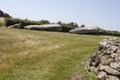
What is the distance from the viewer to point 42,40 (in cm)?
3947

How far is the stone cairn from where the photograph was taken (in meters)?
21.9

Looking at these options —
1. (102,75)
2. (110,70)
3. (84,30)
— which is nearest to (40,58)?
(102,75)

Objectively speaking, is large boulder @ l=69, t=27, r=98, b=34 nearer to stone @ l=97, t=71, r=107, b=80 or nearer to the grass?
the grass

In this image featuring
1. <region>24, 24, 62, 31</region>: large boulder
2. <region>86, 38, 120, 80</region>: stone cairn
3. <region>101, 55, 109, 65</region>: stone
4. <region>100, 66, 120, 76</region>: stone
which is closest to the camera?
<region>100, 66, 120, 76</region>: stone

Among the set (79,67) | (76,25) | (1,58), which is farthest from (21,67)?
(76,25)

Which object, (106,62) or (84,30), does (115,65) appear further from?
(84,30)

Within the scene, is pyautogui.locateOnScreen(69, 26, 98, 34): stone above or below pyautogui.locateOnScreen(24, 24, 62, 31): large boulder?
below

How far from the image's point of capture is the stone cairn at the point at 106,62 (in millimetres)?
21922

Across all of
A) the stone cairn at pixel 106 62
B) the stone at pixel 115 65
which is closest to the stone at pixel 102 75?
the stone cairn at pixel 106 62

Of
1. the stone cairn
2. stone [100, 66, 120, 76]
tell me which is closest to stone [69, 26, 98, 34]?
the stone cairn

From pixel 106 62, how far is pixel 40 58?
8028mm

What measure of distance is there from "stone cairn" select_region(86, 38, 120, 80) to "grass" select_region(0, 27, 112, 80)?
88 cm

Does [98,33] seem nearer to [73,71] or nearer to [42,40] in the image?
[42,40]

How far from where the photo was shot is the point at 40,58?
28688 millimetres
